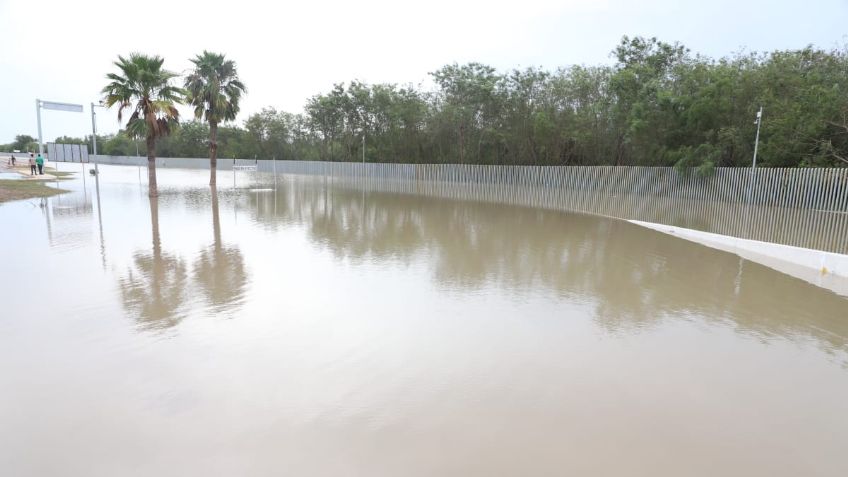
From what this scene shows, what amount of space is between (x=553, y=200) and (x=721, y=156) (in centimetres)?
669

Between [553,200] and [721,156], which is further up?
[721,156]

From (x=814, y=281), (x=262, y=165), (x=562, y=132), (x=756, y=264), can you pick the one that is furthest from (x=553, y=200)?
(x=262, y=165)

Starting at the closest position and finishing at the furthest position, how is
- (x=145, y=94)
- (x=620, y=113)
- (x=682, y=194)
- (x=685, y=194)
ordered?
1. (x=145, y=94)
2. (x=685, y=194)
3. (x=682, y=194)
4. (x=620, y=113)

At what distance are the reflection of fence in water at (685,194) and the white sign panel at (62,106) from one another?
80.1 feet

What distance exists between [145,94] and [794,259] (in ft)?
61.3

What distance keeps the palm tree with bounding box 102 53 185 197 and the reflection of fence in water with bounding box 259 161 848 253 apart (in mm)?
12537

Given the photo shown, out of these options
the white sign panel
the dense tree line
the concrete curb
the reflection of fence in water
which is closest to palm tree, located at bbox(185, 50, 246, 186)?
the reflection of fence in water

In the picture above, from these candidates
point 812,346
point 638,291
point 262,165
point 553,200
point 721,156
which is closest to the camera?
point 812,346

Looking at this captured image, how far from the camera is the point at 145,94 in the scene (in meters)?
16.3

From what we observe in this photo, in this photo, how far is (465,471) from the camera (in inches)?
121

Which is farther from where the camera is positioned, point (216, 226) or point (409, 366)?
point (216, 226)

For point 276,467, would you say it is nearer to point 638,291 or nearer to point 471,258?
point 638,291

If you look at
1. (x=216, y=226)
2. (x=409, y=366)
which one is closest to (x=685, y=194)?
(x=216, y=226)

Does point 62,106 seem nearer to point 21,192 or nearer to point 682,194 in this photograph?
point 21,192
